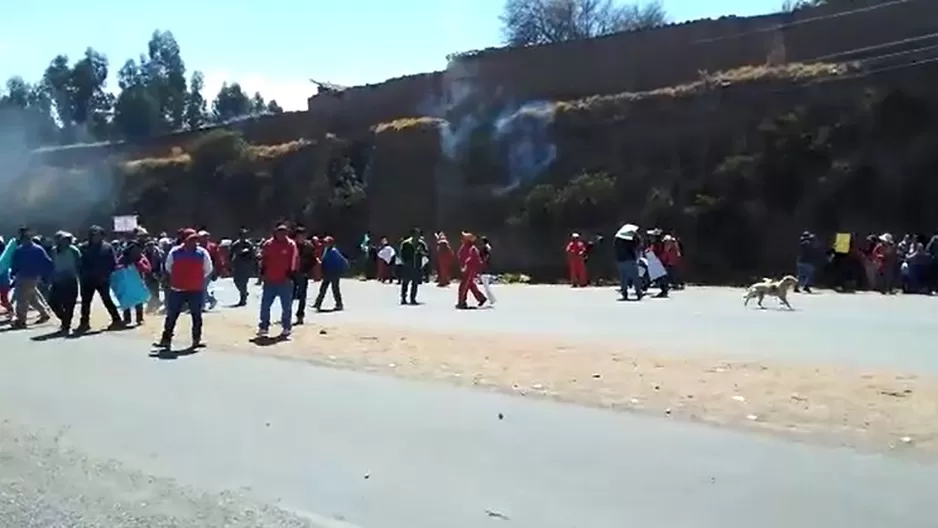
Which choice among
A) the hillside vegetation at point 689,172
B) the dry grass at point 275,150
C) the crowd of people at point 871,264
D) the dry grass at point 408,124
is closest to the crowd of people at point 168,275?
the crowd of people at point 871,264

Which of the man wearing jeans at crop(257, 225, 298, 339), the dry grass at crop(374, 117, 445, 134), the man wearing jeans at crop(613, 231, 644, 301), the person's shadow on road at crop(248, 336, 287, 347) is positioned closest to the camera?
the person's shadow on road at crop(248, 336, 287, 347)

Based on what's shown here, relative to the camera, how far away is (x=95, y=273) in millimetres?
21062

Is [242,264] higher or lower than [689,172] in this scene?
lower

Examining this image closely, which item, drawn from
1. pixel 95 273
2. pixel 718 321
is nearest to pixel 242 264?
pixel 95 273

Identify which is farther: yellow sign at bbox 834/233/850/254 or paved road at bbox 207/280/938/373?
yellow sign at bbox 834/233/850/254

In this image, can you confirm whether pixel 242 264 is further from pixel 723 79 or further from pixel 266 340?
pixel 723 79

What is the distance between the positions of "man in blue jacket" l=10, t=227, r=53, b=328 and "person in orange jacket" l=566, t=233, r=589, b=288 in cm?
1721

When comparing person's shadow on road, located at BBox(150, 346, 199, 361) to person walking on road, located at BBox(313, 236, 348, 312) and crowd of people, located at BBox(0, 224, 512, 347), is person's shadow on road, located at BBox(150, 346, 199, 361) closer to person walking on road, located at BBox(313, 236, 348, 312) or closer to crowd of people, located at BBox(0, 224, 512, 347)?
crowd of people, located at BBox(0, 224, 512, 347)

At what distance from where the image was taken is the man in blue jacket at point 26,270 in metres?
21.9

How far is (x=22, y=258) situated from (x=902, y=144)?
1100 inches

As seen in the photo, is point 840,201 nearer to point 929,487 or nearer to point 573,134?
point 573,134

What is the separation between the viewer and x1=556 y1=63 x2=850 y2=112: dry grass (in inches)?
1686

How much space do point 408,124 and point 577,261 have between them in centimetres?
2126


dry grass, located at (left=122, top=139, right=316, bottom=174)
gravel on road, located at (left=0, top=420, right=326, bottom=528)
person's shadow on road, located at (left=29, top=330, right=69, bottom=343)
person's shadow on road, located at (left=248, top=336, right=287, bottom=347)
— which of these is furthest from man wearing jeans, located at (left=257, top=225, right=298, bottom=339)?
dry grass, located at (left=122, top=139, right=316, bottom=174)
